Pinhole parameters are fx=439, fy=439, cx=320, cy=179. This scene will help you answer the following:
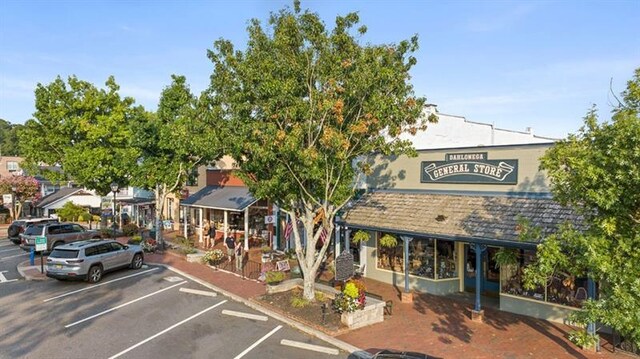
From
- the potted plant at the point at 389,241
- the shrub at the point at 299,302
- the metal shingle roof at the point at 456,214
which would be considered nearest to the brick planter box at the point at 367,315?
the shrub at the point at 299,302

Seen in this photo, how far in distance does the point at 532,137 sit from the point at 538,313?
19.6 m

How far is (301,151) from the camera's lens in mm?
14273

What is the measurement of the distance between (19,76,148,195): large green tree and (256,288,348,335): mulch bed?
18756mm

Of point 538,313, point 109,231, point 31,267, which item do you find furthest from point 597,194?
point 109,231

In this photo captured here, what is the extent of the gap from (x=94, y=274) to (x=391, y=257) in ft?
44.4

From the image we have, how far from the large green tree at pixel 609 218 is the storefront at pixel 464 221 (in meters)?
4.67

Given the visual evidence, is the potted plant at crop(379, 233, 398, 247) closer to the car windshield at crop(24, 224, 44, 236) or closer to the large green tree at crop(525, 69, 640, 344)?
→ the large green tree at crop(525, 69, 640, 344)

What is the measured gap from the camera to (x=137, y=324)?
14609 mm

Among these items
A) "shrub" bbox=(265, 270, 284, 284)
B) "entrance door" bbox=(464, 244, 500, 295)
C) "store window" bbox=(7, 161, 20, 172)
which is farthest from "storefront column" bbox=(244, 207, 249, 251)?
"store window" bbox=(7, 161, 20, 172)

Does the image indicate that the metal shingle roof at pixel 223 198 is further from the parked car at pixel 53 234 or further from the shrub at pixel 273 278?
the shrub at pixel 273 278

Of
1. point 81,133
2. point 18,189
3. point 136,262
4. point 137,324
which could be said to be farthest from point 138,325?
point 18,189

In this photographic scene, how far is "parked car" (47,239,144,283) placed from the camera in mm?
19156

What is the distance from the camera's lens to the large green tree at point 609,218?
7508 mm

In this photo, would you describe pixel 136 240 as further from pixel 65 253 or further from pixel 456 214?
pixel 456 214
